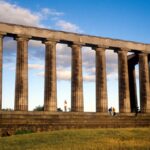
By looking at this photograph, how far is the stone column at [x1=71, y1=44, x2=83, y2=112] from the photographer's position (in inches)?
2559

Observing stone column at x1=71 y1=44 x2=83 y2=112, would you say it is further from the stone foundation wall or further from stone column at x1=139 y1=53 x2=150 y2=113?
stone column at x1=139 y1=53 x2=150 y2=113

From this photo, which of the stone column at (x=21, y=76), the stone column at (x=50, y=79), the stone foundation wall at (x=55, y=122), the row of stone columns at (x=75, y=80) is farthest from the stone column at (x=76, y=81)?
the stone column at (x=21, y=76)

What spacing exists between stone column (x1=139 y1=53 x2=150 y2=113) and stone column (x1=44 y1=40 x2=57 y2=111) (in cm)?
1995

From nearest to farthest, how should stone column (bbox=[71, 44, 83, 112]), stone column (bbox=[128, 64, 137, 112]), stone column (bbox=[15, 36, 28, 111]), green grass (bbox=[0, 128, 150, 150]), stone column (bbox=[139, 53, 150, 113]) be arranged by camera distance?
green grass (bbox=[0, 128, 150, 150]) → stone column (bbox=[15, 36, 28, 111]) → stone column (bbox=[71, 44, 83, 112]) → stone column (bbox=[139, 53, 150, 113]) → stone column (bbox=[128, 64, 137, 112])

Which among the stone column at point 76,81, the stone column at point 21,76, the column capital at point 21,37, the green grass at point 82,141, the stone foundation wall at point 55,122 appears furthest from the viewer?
the stone column at point 76,81

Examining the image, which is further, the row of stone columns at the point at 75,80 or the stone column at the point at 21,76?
the row of stone columns at the point at 75,80

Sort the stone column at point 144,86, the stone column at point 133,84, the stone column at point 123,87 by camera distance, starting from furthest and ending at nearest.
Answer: the stone column at point 133,84, the stone column at point 144,86, the stone column at point 123,87

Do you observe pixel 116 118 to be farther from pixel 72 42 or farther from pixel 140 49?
pixel 140 49

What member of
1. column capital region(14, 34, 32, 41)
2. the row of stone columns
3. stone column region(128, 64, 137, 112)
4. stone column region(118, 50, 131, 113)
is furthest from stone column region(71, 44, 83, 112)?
stone column region(128, 64, 137, 112)

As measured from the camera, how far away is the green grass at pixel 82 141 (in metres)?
30.4

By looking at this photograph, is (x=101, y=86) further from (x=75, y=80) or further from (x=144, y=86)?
(x=144, y=86)

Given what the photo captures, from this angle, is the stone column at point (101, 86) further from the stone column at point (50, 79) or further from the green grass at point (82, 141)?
the green grass at point (82, 141)

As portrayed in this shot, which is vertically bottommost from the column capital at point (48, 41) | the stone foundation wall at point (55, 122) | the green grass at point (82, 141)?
the green grass at point (82, 141)

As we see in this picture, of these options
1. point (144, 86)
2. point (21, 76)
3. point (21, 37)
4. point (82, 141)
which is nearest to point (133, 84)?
point (144, 86)
